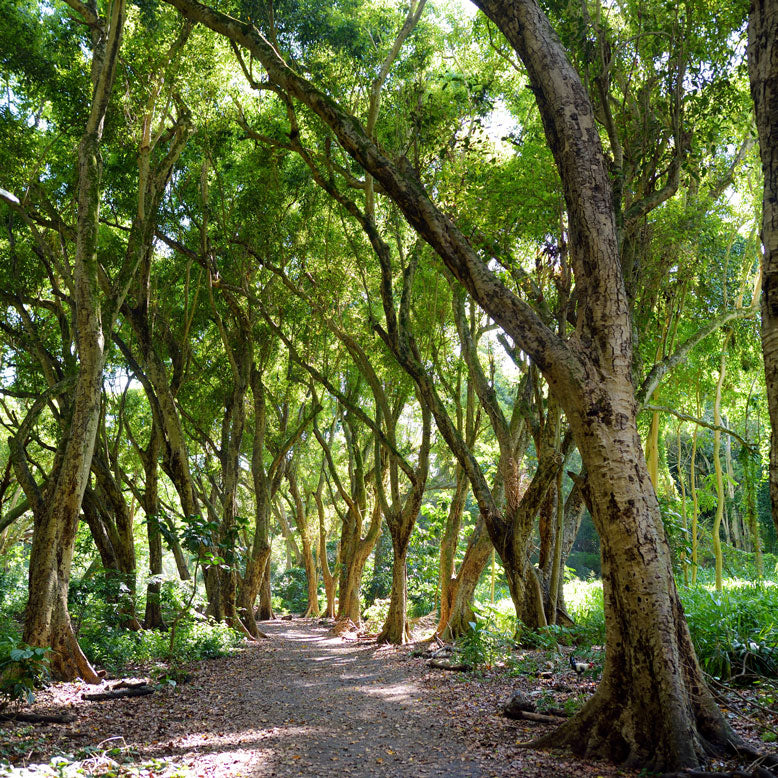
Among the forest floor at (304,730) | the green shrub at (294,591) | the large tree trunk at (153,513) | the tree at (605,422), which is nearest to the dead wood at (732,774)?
the tree at (605,422)

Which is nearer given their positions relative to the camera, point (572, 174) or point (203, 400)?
point (572, 174)

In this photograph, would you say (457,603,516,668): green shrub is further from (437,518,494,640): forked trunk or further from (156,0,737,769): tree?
(156,0,737,769): tree

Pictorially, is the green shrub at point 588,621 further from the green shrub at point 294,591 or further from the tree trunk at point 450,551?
the green shrub at point 294,591

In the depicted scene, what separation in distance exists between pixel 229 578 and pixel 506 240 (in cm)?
807

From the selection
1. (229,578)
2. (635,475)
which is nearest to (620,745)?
(635,475)

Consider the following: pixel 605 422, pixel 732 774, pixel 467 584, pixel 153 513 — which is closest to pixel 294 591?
pixel 153 513

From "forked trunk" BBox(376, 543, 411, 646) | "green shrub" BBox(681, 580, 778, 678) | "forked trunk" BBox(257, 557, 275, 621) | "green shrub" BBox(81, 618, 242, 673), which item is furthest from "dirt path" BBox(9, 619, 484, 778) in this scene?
"forked trunk" BBox(257, 557, 275, 621)

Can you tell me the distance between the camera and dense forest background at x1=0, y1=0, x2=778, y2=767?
6207 millimetres

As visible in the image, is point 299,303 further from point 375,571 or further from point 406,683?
point 375,571

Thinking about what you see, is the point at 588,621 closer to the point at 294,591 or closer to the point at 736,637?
the point at 736,637

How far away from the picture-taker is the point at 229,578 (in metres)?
12.0

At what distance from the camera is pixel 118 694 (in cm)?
653

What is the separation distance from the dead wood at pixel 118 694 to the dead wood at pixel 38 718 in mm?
1040

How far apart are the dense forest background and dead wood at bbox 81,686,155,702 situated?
60cm
